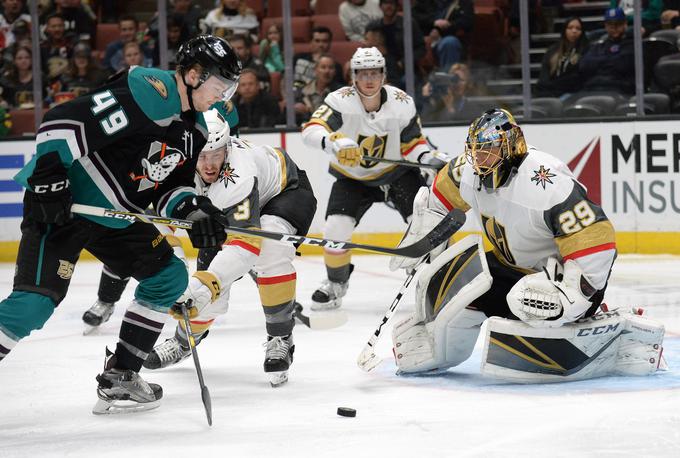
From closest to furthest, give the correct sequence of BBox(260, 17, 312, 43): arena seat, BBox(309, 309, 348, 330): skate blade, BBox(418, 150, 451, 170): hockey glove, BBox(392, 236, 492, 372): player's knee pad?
1. BBox(392, 236, 492, 372): player's knee pad
2. BBox(309, 309, 348, 330): skate blade
3. BBox(418, 150, 451, 170): hockey glove
4. BBox(260, 17, 312, 43): arena seat

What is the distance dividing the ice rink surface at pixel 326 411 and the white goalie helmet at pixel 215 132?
0.78 metres

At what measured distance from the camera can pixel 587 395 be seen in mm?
3371

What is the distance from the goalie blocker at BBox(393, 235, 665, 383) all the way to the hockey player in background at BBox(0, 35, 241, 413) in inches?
→ 31.9

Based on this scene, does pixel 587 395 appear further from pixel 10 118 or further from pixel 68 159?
pixel 10 118

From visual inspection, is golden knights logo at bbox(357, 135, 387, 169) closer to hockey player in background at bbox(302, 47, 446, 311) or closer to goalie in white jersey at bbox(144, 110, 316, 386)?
hockey player in background at bbox(302, 47, 446, 311)

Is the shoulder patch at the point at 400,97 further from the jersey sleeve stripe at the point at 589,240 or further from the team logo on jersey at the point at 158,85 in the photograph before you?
the team logo on jersey at the point at 158,85

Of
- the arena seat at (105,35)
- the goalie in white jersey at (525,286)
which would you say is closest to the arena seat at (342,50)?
the arena seat at (105,35)

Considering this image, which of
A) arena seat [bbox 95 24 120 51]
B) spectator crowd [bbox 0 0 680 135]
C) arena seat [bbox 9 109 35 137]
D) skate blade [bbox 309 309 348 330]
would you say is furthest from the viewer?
arena seat [bbox 95 24 120 51]

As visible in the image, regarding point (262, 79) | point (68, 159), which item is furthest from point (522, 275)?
point (262, 79)

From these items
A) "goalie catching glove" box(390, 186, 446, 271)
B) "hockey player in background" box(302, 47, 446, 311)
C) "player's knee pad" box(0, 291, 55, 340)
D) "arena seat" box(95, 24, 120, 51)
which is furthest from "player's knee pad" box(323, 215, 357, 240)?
"arena seat" box(95, 24, 120, 51)

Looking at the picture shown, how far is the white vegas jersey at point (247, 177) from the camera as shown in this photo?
3.72m

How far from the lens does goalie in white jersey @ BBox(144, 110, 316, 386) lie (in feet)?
11.9

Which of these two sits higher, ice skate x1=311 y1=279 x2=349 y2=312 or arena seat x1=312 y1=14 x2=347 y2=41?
arena seat x1=312 y1=14 x2=347 y2=41

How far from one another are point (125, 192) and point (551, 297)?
4.16 feet
